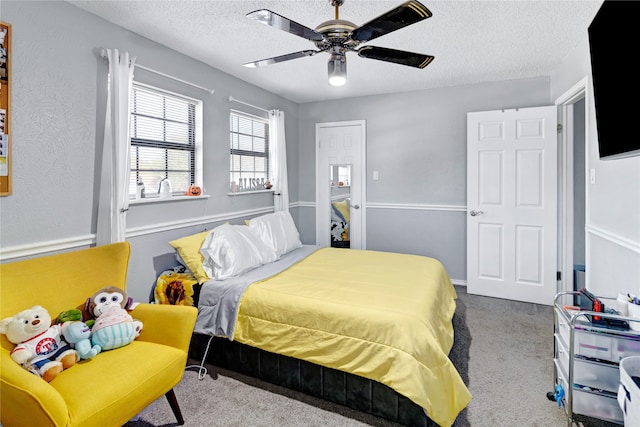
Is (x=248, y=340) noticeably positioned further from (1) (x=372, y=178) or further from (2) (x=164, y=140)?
(1) (x=372, y=178)

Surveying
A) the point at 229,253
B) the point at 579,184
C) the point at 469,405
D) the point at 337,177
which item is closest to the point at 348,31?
the point at 229,253

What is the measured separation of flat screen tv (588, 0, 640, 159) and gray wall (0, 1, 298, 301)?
3.01 meters

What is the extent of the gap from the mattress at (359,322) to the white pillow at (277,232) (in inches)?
19.5

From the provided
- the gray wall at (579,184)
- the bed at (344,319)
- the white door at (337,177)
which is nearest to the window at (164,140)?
the bed at (344,319)

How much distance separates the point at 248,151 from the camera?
13.5ft

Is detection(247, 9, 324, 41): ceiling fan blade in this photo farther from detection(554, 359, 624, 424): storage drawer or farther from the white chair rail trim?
detection(554, 359, 624, 424): storage drawer

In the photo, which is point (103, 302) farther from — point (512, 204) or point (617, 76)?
point (512, 204)

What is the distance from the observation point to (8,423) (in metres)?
1.33

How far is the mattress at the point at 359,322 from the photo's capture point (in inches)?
68.3

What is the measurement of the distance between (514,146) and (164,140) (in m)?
3.65

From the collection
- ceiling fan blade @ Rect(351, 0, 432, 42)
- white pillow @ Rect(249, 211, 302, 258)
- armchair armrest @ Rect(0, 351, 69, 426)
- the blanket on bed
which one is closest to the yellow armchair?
armchair armrest @ Rect(0, 351, 69, 426)

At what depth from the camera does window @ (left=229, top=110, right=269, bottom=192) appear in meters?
3.84

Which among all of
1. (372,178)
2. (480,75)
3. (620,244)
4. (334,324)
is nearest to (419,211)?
(372,178)

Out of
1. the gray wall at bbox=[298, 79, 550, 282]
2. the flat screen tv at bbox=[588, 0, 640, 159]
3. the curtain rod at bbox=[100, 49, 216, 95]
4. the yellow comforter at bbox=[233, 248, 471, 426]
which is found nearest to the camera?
the flat screen tv at bbox=[588, 0, 640, 159]
